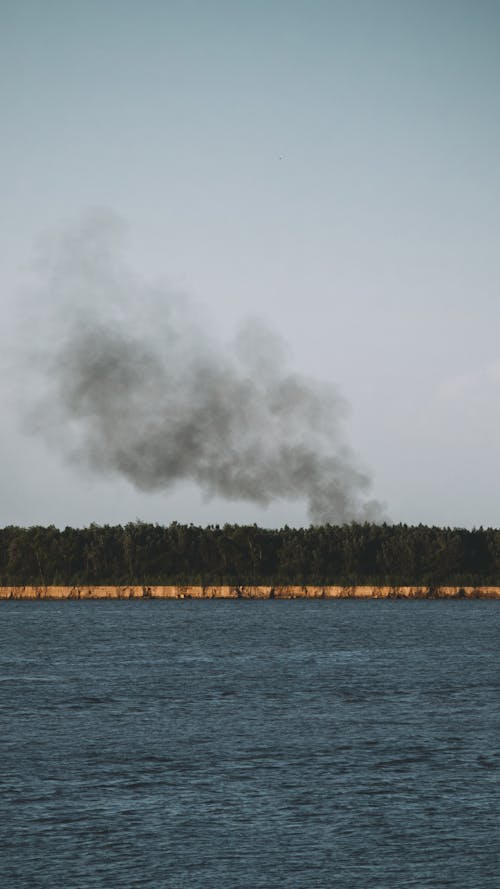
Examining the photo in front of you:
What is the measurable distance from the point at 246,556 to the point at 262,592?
16.3 feet

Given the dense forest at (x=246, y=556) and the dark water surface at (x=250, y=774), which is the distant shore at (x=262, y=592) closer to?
the dense forest at (x=246, y=556)

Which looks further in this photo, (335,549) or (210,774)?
(335,549)

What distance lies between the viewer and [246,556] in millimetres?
154750

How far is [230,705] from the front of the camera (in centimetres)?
4497

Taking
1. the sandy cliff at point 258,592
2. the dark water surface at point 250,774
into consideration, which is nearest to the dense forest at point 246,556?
the sandy cliff at point 258,592

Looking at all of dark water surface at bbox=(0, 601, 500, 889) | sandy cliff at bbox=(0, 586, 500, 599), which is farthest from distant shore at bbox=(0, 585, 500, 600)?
dark water surface at bbox=(0, 601, 500, 889)

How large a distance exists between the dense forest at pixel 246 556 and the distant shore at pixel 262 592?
0.95m

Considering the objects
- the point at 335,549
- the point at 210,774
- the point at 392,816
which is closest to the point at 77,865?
the point at 392,816

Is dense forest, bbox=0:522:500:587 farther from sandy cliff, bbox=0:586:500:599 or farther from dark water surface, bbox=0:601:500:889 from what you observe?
dark water surface, bbox=0:601:500:889

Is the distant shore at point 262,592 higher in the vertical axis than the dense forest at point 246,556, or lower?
lower

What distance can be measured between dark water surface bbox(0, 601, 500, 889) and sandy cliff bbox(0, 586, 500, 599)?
86033 mm

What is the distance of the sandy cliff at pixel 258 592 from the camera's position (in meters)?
152

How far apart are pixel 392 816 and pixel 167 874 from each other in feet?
20.2

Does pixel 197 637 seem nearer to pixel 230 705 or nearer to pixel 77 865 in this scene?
pixel 230 705
